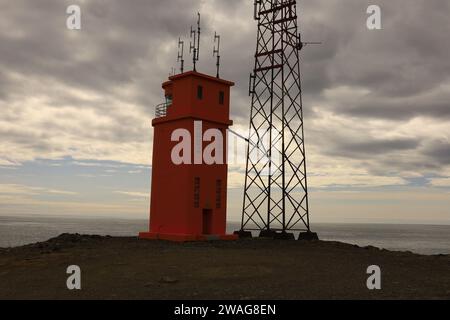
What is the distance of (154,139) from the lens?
3231cm

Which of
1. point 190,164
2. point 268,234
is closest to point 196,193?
point 190,164

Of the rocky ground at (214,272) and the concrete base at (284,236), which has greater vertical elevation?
the concrete base at (284,236)

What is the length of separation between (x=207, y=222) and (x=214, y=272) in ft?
42.6

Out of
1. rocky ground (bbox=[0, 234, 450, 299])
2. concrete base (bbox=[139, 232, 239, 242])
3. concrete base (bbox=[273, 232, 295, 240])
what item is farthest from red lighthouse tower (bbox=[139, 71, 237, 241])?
concrete base (bbox=[273, 232, 295, 240])

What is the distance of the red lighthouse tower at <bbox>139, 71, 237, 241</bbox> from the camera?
96.9 feet

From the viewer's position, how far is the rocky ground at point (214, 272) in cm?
1437

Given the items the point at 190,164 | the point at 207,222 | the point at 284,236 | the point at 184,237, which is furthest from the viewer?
the point at 284,236

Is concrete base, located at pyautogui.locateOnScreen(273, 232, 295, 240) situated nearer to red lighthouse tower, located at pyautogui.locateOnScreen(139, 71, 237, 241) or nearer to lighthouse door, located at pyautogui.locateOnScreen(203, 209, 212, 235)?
red lighthouse tower, located at pyautogui.locateOnScreen(139, 71, 237, 241)

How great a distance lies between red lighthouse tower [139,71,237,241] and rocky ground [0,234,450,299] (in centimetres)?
338

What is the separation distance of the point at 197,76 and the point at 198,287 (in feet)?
60.1

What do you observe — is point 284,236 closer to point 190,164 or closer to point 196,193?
point 196,193

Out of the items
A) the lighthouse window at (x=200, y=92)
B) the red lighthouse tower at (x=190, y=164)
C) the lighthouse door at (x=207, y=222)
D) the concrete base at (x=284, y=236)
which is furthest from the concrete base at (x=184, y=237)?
the lighthouse window at (x=200, y=92)

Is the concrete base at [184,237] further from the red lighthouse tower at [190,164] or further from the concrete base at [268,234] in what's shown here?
the concrete base at [268,234]

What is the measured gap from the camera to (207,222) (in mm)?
30656
